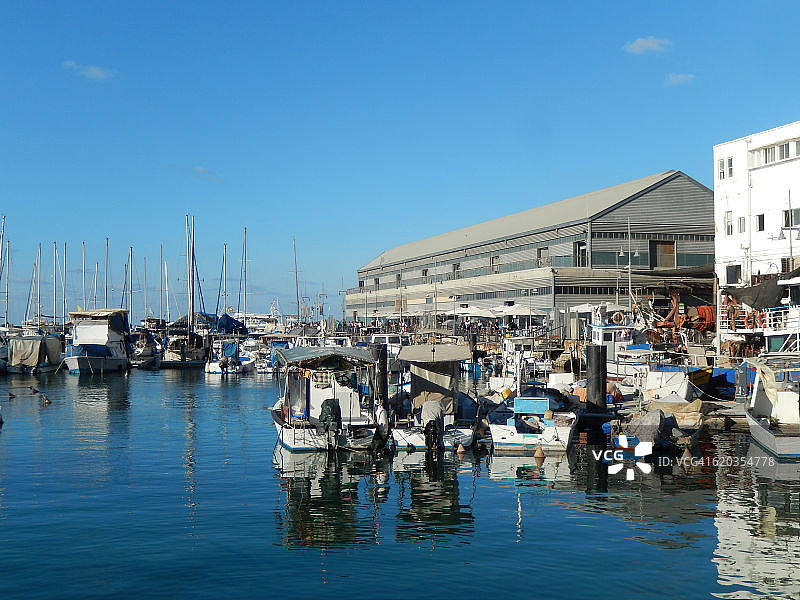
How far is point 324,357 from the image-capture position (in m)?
39.2

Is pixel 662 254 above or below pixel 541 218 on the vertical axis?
below

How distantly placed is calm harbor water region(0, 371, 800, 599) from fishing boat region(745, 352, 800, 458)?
892mm

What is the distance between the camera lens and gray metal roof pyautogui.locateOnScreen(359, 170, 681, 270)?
9069 centimetres

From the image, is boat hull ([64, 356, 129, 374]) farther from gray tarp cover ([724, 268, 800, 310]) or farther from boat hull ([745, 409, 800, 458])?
boat hull ([745, 409, 800, 458])

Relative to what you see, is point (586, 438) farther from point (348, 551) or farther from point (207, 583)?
point (207, 583)

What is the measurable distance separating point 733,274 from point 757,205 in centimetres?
638

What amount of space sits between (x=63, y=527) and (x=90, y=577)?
526cm

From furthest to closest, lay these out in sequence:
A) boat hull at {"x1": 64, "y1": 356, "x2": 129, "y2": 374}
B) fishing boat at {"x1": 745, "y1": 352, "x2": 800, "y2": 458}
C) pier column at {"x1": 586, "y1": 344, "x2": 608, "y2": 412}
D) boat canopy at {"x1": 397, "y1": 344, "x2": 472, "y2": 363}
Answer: boat hull at {"x1": 64, "y1": 356, "x2": 129, "y2": 374} → pier column at {"x1": 586, "y1": 344, "x2": 608, "y2": 412} → boat canopy at {"x1": 397, "y1": 344, "x2": 472, "y2": 363} → fishing boat at {"x1": 745, "y1": 352, "x2": 800, "y2": 458}

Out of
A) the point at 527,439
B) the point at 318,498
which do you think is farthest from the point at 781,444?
Answer: the point at 318,498

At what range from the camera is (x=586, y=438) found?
39.6 metres

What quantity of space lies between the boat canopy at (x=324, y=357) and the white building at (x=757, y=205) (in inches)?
1498

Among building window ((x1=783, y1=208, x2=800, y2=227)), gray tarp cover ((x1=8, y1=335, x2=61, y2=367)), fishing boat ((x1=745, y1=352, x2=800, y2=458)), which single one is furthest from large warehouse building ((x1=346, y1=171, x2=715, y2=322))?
gray tarp cover ((x1=8, y1=335, x2=61, y2=367))

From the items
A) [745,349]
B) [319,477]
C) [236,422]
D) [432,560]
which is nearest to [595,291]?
[745,349]

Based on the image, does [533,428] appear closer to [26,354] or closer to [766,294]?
[766,294]
